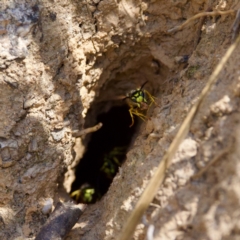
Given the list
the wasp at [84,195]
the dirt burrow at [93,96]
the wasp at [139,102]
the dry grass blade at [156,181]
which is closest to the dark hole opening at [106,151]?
the wasp at [84,195]

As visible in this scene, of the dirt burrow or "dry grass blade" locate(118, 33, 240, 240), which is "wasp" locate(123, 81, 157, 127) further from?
"dry grass blade" locate(118, 33, 240, 240)

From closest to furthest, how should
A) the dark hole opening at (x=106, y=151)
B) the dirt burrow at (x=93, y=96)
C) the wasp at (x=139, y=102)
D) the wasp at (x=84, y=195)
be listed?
the dirt burrow at (x=93, y=96) → the wasp at (x=139, y=102) → the wasp at (x=84, y=195) → the dark hole opening at (x=106, y=151)

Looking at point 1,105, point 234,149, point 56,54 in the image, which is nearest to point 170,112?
point 234,149

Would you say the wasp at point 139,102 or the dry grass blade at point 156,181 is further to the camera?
the wasp at point 139,102

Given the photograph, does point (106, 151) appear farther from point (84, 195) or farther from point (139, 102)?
point (139, 102)

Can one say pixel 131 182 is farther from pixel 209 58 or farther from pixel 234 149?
pixel 209 58

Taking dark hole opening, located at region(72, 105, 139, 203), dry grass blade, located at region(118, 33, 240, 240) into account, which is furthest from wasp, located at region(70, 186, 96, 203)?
dry grass blade, located at region(118, 33, 240, 240)

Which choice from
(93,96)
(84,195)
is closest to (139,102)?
(93,96)

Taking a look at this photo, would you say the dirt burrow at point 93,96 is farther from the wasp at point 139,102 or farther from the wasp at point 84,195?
the wasp at point 84,195
